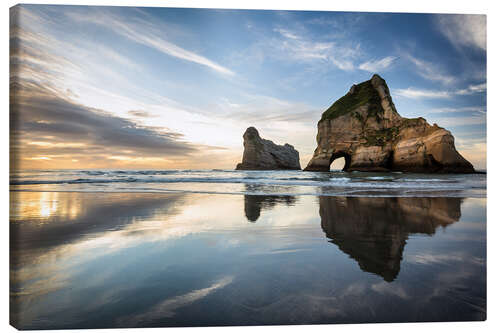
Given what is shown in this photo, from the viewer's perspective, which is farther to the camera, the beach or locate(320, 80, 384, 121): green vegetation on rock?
locate(320, 80, 384, 121): green vegetation on rock

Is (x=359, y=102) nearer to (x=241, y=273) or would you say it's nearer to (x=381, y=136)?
(x=381, y=136)

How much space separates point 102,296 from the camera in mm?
1617

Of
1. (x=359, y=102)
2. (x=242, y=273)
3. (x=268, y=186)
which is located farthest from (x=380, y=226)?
(x=359, y=102)

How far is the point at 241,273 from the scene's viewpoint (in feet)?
6.05

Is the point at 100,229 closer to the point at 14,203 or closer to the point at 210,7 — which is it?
the point at 14,203

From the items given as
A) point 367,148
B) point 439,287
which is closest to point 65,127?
point 439,287

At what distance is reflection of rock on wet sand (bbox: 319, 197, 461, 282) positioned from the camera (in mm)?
2125

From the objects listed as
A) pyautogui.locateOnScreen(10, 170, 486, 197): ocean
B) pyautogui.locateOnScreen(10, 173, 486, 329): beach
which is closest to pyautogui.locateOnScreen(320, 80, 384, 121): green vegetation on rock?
pyautogui.locateOnScreen(10, 170, 486, 197): ocean

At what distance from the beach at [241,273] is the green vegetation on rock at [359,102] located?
112 feet

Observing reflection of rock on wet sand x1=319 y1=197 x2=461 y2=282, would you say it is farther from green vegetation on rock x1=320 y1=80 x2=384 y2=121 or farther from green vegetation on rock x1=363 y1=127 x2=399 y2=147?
green vegetation on rock x1=320 y1=80 x2=384 y2=121

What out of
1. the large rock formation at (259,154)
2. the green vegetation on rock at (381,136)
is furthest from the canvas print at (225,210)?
the large rock formation at (259,154)

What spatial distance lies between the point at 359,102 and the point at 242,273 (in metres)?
37.9

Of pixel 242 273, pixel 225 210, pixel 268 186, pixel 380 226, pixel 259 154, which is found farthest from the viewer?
pixel 259 154

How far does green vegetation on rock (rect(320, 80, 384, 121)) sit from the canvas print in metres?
31.3
